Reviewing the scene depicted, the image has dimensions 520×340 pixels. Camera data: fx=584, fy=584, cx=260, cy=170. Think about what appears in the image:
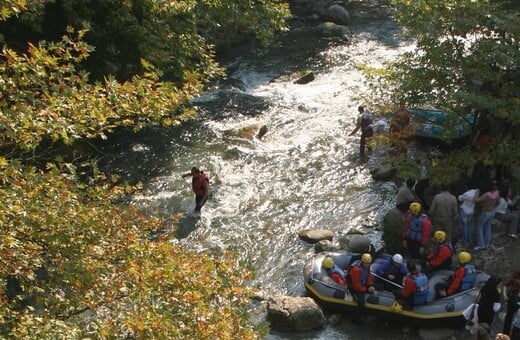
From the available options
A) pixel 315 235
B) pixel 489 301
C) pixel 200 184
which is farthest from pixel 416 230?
pixel 200 184

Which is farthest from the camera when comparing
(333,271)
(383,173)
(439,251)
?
(383,173)

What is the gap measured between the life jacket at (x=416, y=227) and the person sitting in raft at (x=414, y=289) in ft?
3.79

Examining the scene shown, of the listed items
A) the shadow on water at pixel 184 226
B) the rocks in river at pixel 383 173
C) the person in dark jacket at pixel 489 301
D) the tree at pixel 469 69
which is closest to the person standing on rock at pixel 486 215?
the tree at pixel 469 69

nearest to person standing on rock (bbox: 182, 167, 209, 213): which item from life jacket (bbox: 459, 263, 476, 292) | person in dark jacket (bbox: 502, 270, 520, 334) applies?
life jacket (bbox: 459, 263, 476, 292)

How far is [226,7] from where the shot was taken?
15.0 metres

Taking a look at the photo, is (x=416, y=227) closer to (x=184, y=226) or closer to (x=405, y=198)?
(x=405, y=198)

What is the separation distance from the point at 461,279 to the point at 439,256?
764 millimetres

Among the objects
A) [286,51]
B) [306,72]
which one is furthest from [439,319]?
[286,51]

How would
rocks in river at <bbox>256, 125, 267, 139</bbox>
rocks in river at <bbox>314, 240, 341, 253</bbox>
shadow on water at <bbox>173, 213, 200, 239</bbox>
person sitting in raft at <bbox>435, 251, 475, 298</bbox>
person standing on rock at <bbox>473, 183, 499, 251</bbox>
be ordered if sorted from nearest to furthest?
person sitting in raft at <bbox>435, 251, 475, 298</bbox> → person standing on rock at <bbox>473, 183, 499, 251</bbox> → rocks in river at <bbox>314, 240, 341, 253</bbox> → shadow on water at <bbox>173, 213, 200, 239</bbox> → rocks in river at <bbox>256, 125, 267, 139</bbox>

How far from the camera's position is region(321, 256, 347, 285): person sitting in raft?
37.1 ft

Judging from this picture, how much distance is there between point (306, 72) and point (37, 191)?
17.9 metres

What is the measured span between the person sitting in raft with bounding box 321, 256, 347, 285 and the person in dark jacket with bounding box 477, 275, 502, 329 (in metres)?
2.63

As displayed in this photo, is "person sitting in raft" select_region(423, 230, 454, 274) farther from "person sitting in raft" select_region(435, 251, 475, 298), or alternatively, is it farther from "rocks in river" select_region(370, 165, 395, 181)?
"rocks in river" select_region(370, 165, 395, 181)

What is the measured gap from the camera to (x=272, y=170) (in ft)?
54.2
